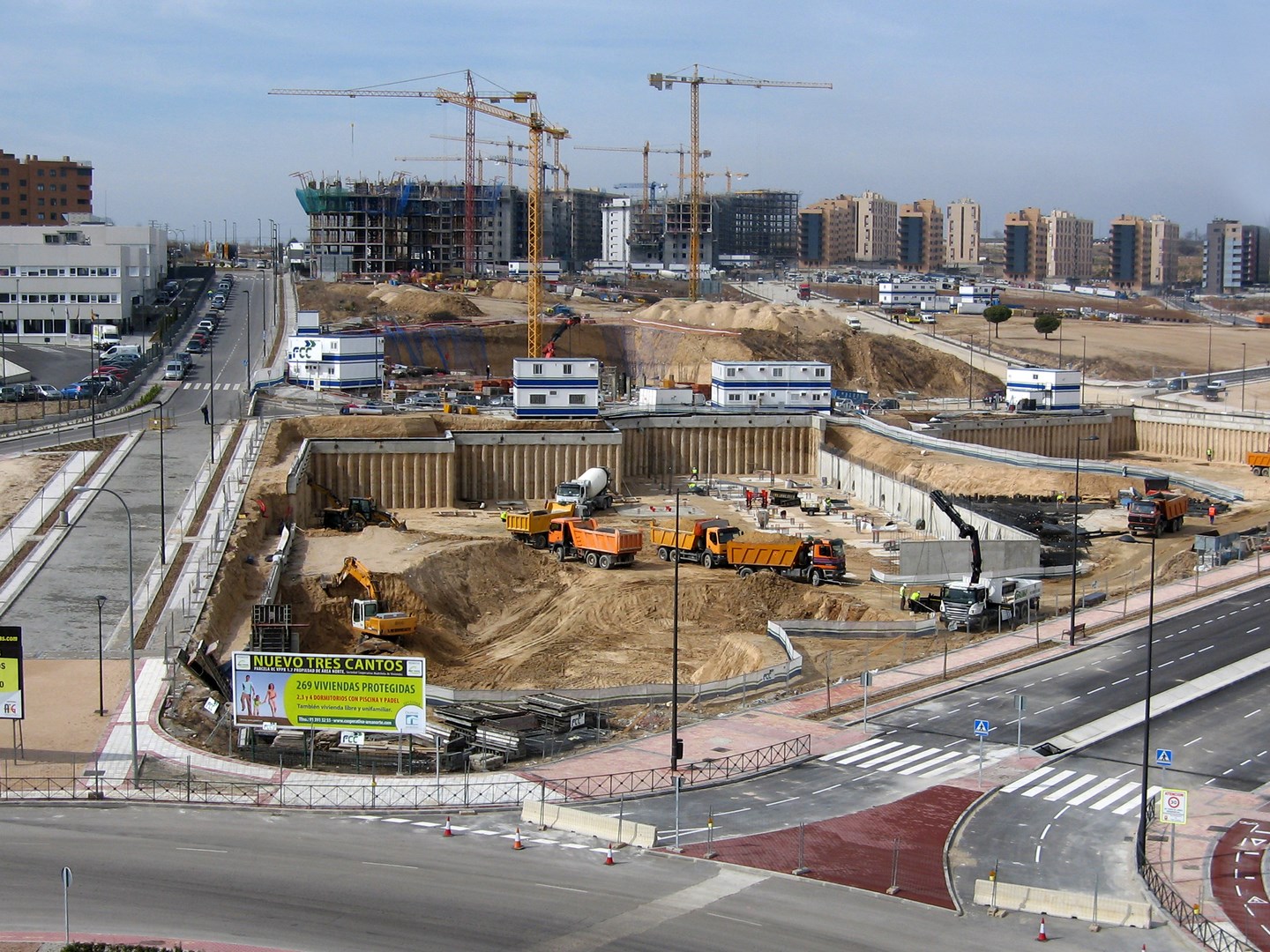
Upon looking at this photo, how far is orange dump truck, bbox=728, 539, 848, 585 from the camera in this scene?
2413 inches

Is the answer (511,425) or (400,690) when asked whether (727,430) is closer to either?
(511,425)

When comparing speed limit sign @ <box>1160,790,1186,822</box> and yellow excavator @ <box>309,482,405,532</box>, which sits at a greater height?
speed limit sign @ <box>1160,790,1186,822</box>

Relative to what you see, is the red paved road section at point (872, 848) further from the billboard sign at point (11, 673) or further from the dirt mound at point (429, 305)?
the dirt mound at point (429, 305)

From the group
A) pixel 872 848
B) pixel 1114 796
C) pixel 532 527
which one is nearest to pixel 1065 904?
pixel 872 848

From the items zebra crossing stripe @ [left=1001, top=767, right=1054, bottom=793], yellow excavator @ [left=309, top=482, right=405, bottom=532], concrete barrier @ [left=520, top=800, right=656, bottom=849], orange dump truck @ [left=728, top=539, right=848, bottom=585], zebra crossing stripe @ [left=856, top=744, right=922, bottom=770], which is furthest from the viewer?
yellow excavator @ [left=309, top=482, right=405, bottom=532]

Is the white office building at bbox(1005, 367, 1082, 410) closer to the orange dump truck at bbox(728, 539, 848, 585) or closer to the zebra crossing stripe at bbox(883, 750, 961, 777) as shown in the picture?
the orange dump truck at bbox(728, 539, 848, 585)

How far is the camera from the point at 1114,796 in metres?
34.4

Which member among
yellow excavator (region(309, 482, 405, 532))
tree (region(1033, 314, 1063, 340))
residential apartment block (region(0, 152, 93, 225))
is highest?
residential apartment block (region(0, 152, 93, 225))

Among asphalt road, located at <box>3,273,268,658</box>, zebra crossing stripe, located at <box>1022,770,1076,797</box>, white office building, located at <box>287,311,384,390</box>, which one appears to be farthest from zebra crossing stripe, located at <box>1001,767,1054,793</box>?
white office building, located at <box>287,311,384,390</box>

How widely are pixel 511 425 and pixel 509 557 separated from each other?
25.8m

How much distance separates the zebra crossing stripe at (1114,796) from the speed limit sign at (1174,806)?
410 centimetres

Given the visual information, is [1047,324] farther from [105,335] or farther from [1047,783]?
[1047,783]

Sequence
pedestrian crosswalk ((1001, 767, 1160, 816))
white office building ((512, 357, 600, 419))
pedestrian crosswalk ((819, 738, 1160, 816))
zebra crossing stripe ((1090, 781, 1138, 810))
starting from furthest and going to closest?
white office building ((512, 357, 600, 419))
pedestrian crosswalk ((819, 738, 1160, 816))
pedestrian crosswalk ((1001, 767, 1160, 816))
zebra crossing stripe ((1090, 781, 1138, 810))

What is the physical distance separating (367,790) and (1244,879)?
1806cm
